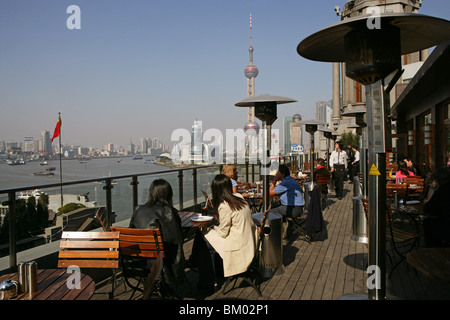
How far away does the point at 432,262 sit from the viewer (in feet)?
9.38

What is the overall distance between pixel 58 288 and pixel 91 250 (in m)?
0.69

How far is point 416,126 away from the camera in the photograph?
14.2 metres

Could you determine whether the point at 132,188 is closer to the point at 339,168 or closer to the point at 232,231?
the point at 232,231

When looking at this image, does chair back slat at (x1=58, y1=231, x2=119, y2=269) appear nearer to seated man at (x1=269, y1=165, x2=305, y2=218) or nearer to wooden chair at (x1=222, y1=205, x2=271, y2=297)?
wooden chair at (x1=222, y1=205, x2=271, y2=297)

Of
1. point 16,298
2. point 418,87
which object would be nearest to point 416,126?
point 418,87

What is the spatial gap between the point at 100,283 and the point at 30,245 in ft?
3.32

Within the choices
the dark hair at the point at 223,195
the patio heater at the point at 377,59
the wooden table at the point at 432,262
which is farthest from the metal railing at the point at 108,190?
the wooden table at the point at 432,262

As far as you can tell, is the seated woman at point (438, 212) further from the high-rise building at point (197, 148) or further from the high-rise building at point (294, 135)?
the high-rise building at point (294, 135)

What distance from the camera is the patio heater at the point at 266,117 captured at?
5.23 metres

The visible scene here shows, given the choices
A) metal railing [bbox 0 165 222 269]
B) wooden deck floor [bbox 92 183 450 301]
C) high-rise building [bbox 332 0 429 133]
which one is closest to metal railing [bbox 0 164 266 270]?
metal railing [bbox 0 165 222 269]

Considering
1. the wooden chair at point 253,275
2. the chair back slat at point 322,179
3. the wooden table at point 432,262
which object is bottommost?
the wooden chair at point 253,275

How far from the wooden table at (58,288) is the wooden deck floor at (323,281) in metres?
1.11

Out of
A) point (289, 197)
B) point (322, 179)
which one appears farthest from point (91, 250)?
point (322, 179)
